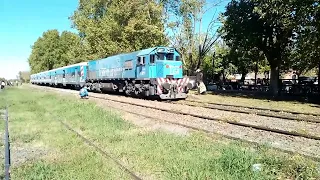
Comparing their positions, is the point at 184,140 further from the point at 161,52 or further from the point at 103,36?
the point at 103,36

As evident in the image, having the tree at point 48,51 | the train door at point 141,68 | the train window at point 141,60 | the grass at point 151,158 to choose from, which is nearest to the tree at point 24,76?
the tree at point 48,51

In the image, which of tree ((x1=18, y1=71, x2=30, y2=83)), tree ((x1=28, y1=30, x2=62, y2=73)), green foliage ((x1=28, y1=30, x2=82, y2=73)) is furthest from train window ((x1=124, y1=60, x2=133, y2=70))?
tree ((x1=18, y1=71, x2=30, y2=83))

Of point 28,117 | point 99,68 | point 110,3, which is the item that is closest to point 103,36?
point 110,3

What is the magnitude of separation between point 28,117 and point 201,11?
95.3 ft

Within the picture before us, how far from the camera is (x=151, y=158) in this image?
683 centimetres

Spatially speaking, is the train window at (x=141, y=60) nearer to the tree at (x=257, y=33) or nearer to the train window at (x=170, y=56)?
the train window at (x=170, y=56)

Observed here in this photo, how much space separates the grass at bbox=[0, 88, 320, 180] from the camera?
19.0 ft

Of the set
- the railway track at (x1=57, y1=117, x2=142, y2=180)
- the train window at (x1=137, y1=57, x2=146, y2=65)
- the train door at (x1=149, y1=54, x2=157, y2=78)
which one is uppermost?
the train window at (x1=137, y1=57, x2=146, y2=65)

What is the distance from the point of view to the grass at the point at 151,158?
5.79 m

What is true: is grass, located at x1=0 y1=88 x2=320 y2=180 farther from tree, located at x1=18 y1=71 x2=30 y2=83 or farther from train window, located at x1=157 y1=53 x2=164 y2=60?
tree, located at x1=18 y1=71 x2=30 y2=83

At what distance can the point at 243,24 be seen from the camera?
25.2m

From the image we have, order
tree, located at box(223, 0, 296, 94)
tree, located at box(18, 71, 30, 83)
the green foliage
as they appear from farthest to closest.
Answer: tree, located at box(18, 71, 30, 83) < the green foliage < tree, located at box(223, 0, 296, 94)

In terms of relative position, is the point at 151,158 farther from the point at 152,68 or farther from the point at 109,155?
the point at 152,68

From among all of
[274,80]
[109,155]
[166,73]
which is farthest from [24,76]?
[109,155]
